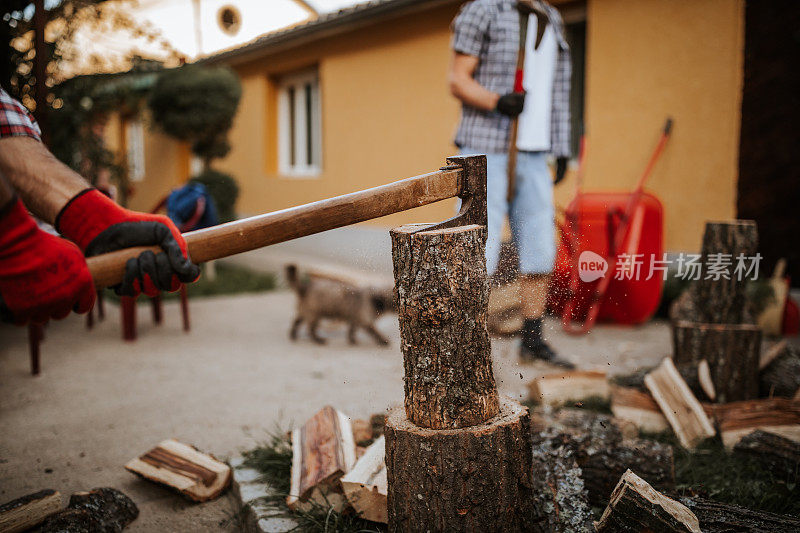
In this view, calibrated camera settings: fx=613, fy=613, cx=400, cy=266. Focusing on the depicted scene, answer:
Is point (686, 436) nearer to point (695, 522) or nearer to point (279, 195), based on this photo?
point (695, 522)

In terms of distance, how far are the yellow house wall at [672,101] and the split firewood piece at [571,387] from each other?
2674 mm

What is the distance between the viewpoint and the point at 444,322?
1558mm

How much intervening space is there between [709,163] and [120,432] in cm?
461

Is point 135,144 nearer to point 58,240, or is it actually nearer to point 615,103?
point 615,103

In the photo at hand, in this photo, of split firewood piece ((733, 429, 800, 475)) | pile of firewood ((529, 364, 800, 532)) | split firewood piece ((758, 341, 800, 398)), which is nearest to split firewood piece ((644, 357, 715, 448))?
pile of firewood ((529, 364, 800, 532))

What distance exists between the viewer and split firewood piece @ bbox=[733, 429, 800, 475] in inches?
84.2

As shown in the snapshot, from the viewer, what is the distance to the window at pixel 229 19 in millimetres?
13312

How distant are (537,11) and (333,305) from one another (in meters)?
2.39

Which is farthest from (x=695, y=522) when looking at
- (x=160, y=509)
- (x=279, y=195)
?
(x=279, y=195)

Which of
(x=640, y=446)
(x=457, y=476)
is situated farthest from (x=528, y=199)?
(x=457, y=476)

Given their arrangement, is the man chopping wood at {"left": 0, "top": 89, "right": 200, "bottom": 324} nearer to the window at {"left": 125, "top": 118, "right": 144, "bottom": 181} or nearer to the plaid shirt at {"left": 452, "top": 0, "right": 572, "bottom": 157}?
the plaid shirt at {"left": 452, "top": 0, "right": 572, "bottom": 157}

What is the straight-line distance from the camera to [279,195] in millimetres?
9695

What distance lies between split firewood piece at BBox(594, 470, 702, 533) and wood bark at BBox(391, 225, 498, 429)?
16.2 inches

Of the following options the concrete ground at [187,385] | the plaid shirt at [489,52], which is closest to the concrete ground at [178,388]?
the concrete ground at [187,385]
